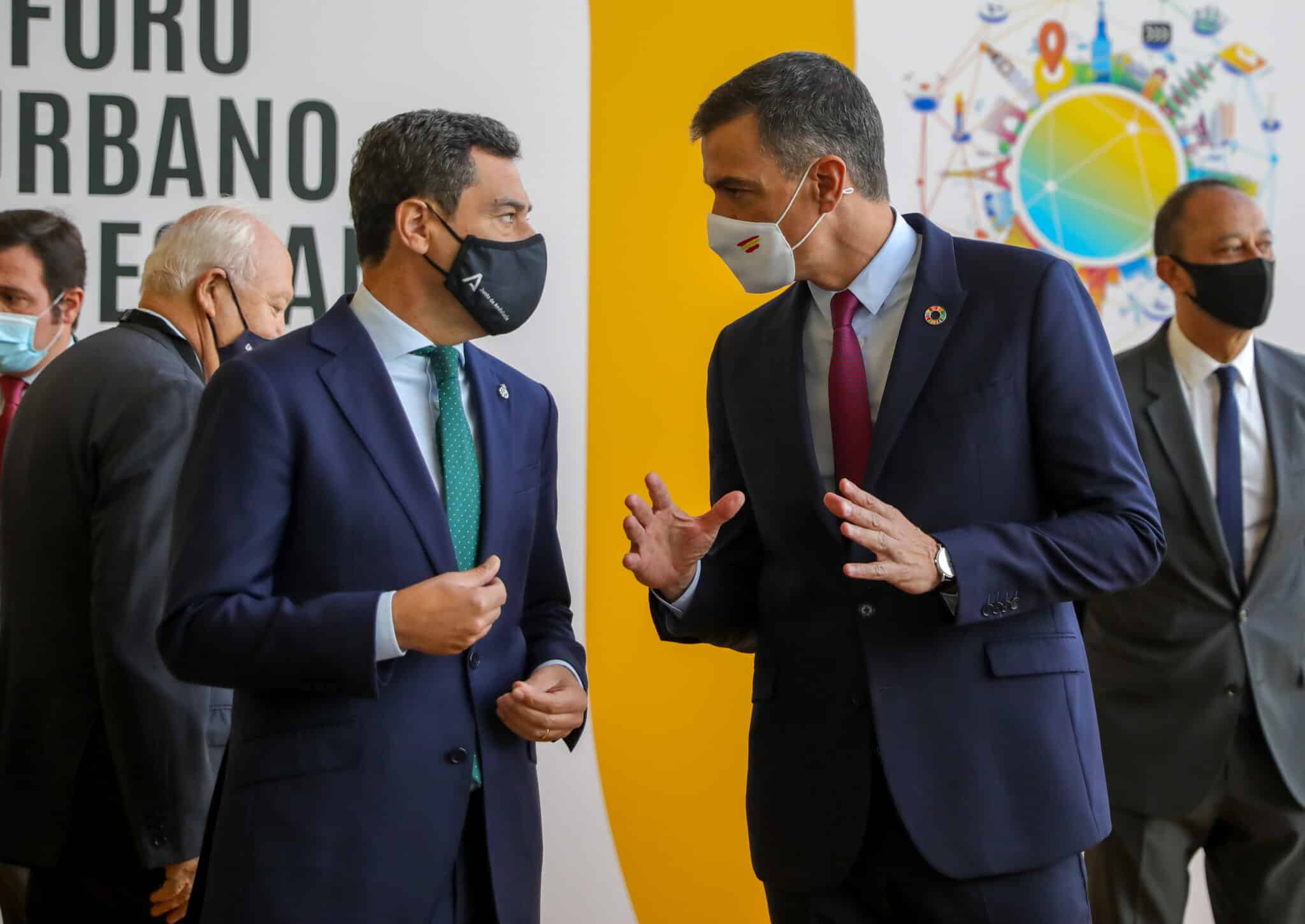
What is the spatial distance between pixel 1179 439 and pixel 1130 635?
1.50 ft

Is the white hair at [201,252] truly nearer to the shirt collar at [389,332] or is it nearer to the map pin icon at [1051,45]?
the shirt collar at [389,332]

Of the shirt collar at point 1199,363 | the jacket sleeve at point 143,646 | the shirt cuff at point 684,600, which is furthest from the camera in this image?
the shirt collar at point 1199,363

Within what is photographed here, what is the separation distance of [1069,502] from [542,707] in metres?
0.79

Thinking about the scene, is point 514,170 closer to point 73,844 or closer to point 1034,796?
point 1034,796

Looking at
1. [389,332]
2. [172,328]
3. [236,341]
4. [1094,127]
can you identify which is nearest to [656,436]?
[236,341]

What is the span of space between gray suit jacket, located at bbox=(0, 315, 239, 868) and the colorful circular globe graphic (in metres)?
2.57

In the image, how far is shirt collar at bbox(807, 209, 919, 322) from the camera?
1915 mm

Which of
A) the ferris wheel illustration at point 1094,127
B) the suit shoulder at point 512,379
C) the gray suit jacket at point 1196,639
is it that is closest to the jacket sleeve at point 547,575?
the suit shoulder at point 512,379

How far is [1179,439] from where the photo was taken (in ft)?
9.34

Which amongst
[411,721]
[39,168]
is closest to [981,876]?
[411,721]

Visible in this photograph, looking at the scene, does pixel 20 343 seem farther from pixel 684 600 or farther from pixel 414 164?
pixel 684 600

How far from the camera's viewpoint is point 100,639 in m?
2.13

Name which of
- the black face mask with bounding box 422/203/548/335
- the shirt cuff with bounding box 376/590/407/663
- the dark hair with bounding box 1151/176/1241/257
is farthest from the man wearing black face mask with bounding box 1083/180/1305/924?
the shirt cuff with bounding box 376/590/407/663

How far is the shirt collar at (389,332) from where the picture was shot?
1.83 meters
